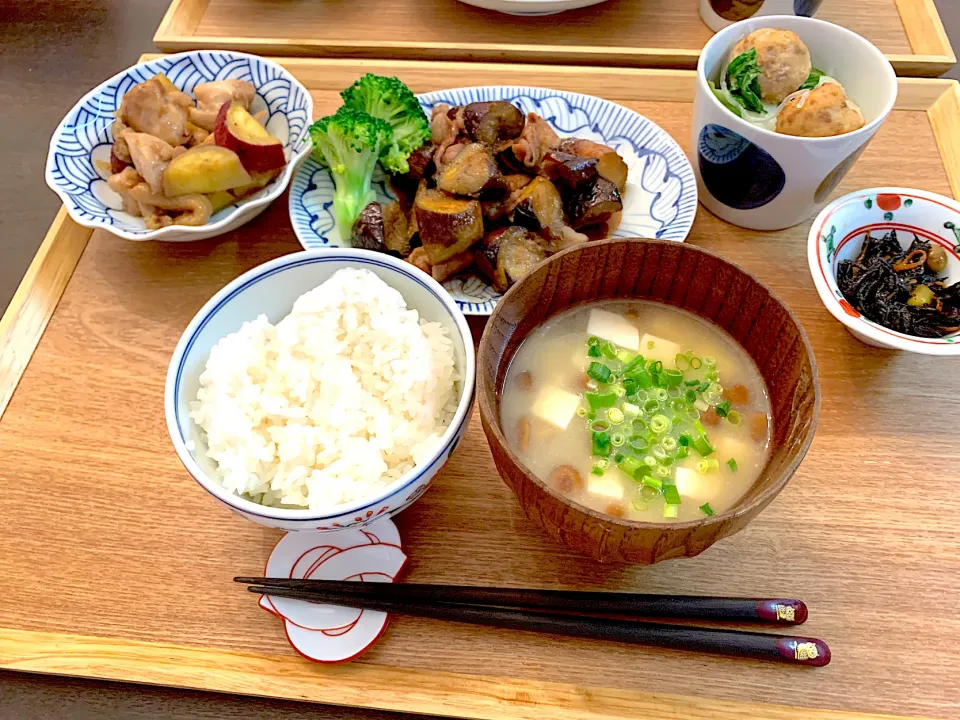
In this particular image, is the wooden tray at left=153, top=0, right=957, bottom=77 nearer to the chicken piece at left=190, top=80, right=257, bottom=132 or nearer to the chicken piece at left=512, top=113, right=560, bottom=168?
the chicken piece at left=190, top=80, right=257, bottom=132

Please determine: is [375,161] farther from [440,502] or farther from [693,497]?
[693,497]

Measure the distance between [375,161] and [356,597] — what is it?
4.27 ft

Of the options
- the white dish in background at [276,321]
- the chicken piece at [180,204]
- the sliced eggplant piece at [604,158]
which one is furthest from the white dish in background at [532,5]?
the white dish in background at [276,321]

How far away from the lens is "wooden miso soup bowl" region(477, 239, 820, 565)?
119cm

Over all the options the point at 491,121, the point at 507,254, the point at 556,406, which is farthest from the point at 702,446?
the point at 491,121

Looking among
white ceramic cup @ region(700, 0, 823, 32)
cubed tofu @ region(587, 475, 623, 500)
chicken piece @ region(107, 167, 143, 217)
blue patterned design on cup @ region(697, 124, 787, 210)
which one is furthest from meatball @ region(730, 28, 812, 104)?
chicken piece @ region(107, 167, 143, 217)

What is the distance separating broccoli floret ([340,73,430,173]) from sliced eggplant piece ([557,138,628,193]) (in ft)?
1.50

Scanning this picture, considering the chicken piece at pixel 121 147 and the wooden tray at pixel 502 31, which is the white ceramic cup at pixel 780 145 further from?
the chicken piece at pixel 121 147

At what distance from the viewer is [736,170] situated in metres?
2.03

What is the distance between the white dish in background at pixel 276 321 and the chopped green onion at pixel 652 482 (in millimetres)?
394

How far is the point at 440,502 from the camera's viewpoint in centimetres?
169

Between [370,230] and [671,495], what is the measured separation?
114 cm

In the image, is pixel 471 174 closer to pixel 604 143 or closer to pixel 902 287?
pixel 604 143

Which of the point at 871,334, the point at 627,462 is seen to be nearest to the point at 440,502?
the point at 627,462
